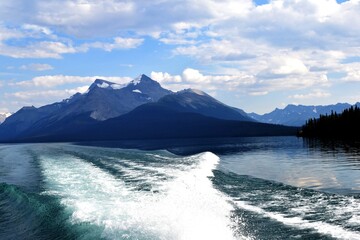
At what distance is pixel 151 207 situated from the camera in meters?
29.8

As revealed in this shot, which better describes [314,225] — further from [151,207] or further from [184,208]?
[151,207]

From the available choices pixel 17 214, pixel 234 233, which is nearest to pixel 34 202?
pixel 17 214

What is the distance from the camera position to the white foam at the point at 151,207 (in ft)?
75.7

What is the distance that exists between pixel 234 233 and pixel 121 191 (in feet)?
58.8

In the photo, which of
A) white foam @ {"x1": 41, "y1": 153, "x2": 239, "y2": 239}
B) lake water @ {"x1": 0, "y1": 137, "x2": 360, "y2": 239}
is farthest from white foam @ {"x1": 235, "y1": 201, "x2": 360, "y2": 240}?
white foam @ {"x1": 41, "y1": 153, "x2": 239, "y2": 239}

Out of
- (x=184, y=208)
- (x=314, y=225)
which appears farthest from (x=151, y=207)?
(x=314, y=225)

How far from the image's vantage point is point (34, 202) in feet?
111

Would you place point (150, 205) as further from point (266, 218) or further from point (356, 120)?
point (356, 120)

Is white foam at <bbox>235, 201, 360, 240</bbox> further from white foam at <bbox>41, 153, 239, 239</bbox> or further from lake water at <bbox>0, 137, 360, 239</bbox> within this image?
white foam at <bbox>41, 153, 239, 239</bbox>

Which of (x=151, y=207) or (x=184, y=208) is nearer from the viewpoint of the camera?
(x=184, y=208)

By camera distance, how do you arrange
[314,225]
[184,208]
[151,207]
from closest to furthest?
[314,225], [184,208], [151,207]

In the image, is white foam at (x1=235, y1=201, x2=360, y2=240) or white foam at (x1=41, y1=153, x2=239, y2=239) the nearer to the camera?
white foam at (x1=235, y1=201, x2=360, y2=240)

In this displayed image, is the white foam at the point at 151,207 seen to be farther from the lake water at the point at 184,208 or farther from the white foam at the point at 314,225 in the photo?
the white foam at the point at 314,225

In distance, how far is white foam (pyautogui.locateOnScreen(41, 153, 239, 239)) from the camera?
75.7 feet
